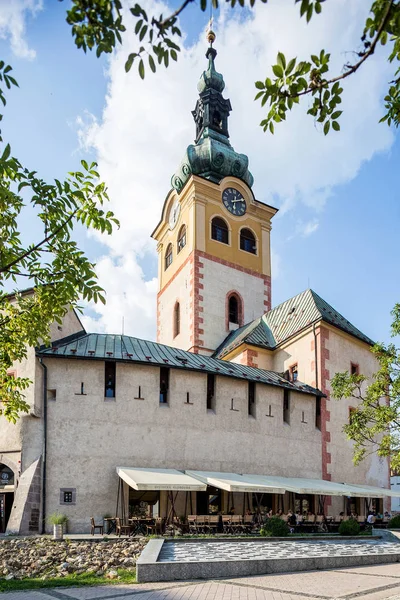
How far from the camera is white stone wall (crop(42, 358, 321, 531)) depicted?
829 inches

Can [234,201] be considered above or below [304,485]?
above

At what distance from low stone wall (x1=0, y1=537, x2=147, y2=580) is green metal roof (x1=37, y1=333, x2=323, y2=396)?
25.0 ft

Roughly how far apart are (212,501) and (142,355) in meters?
6.33

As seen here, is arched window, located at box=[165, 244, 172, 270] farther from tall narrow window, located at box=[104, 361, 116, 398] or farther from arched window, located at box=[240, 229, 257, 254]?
tall narrow window, located at box=[104, 361, 116, 398]

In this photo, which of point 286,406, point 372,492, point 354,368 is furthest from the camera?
point 354,368

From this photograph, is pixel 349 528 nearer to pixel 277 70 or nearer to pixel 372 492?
pixel 372 492

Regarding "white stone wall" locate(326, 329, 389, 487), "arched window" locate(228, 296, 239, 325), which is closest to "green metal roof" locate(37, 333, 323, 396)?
"white stone wall" locate(326, 329, 389, 487)

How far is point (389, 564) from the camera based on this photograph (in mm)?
13375

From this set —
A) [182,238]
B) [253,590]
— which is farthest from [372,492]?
[182,238]

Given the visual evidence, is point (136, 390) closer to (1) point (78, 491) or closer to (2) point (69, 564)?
(1) point (78, 491)

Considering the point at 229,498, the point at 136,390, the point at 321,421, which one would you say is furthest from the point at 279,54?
the point at 321,421

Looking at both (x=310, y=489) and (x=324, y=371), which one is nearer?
(x=310, y=489)

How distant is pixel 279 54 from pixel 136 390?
1941 cm

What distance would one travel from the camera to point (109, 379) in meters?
22.9
